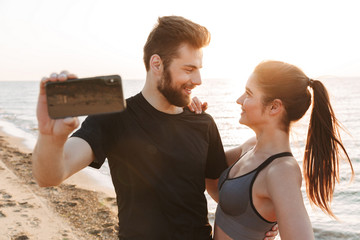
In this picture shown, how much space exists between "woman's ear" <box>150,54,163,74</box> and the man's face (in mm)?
66

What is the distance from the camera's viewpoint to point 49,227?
6773mm

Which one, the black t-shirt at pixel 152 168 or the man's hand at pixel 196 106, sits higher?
the man's hand at pixel 196 106

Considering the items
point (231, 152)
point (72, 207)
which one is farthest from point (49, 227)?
point (231, 152)

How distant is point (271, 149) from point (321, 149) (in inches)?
18.1

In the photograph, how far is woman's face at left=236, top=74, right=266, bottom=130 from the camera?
3.02m

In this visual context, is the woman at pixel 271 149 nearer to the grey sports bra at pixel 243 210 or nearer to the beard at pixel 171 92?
the grey sports bra at pixel 243 210

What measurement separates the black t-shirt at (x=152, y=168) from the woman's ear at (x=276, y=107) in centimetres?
68

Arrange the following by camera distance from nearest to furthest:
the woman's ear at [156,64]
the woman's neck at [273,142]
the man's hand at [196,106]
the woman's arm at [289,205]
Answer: the woman's arm at [289,205], the woman's neck at [273,142], the woman's ear at [156,64], the man's hand at [196,106]

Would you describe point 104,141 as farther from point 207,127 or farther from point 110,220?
point 110,220

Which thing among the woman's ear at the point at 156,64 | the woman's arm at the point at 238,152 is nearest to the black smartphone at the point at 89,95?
the woman's ear at the point at 156,64

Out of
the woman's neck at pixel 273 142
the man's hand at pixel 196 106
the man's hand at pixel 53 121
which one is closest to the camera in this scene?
the man's hand at pixel 53 121

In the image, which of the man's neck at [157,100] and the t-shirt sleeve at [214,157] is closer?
the man's neck at [157,100]

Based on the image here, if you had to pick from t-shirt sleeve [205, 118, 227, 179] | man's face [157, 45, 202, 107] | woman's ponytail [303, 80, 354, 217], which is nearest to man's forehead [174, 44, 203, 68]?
man's face [157, 45, 202, 107]

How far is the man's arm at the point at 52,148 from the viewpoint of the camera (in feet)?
6.48
